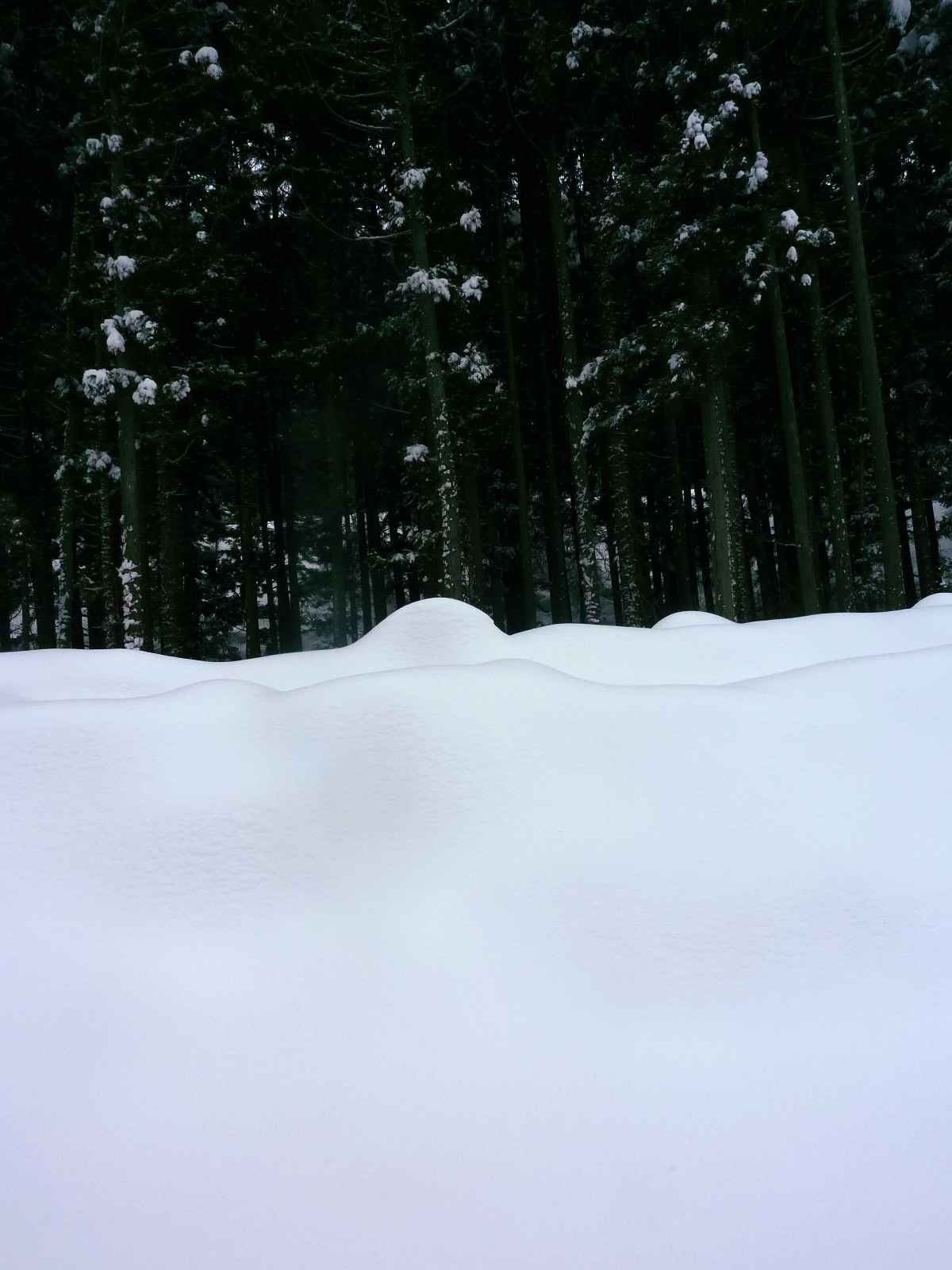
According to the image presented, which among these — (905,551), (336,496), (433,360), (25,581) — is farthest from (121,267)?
(905,551)

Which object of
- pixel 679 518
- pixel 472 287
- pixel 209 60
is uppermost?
pixel 209 60

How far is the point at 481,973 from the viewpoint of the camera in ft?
7.70

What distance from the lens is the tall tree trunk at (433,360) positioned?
1309 centimetres

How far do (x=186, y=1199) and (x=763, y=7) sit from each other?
1806 centimetres

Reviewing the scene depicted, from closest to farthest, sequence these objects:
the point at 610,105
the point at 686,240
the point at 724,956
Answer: the point at 724,956 → the point at 686,240 → the point at 610,105

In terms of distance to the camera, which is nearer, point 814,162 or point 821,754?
point 821,754

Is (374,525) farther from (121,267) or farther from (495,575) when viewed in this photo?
(121,267)

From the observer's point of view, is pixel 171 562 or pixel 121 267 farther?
pixel 171 562

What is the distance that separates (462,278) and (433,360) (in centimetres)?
190

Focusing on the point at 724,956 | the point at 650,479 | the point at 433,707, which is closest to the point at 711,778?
the point at 724,956

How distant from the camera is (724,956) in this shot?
2400 millimetres

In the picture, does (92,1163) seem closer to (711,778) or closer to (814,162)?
(711,778)

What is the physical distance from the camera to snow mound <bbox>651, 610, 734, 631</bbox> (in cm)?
559

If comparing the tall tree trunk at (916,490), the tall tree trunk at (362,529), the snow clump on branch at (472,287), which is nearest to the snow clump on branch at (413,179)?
the snow clump on branch at (472,287)
